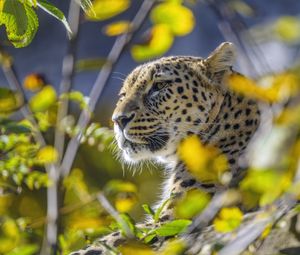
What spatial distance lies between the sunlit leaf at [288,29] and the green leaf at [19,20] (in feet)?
2.15

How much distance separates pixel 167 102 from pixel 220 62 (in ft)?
1.23

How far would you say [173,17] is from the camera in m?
1.87

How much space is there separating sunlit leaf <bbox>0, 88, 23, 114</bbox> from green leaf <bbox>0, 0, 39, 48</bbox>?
13cm

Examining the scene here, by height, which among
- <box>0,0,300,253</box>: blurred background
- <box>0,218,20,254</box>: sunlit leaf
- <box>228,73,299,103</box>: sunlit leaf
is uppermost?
<box>228,73,299,103</box>: sunlit leaf

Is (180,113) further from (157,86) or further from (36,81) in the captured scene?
(36,81)

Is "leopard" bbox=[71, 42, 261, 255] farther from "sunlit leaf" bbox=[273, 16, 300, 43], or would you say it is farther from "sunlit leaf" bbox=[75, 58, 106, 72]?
"sunlit leaf" bbox=[273, 16, 300, 43]

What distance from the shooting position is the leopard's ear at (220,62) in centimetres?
512

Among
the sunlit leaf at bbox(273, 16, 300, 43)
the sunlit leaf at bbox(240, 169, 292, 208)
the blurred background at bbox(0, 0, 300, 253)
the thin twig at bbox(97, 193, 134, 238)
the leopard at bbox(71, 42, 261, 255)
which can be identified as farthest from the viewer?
the blurred background at bbox(0, 0, 300, 253)

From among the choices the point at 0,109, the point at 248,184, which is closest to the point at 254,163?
the point at 248,184

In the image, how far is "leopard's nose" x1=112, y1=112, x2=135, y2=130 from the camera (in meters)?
5.08

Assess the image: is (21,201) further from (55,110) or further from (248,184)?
(248,184)

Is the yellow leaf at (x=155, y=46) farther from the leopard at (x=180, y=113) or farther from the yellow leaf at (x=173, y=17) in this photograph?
the leopard at (x=180, y=113)

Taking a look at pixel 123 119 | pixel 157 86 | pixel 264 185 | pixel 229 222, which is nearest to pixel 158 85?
pixel 157 86

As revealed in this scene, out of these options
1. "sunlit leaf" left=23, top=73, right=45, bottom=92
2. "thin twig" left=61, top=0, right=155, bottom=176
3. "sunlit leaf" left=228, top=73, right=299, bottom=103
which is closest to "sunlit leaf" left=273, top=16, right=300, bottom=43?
"sunlit leaf" left=228, top=73, right=299, bottom=103
